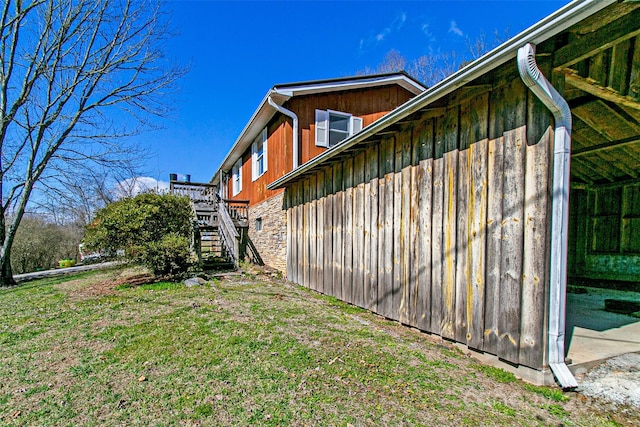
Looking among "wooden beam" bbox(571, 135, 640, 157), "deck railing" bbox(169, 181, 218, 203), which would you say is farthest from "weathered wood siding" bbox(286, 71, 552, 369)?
"deck railing" bbox(169, 181, 218, 203)

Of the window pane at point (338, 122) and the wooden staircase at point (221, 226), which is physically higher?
the window pane at point (338, 122)

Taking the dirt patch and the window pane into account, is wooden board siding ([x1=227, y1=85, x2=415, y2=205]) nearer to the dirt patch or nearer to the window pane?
the window pane

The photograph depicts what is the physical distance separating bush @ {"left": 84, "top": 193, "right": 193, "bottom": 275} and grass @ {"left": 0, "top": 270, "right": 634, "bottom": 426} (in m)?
2.60

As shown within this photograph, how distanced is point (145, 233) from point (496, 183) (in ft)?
25.9

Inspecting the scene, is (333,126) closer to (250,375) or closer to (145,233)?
(145,233)

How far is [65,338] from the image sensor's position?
386 cm

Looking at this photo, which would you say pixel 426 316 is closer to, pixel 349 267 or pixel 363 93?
pixel 349 267

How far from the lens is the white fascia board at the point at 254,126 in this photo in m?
8.42

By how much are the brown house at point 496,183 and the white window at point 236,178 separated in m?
9.42

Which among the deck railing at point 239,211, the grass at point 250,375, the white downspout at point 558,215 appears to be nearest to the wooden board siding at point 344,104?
the deck railing at point 239,211

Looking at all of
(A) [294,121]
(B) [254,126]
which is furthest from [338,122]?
(B) [254,126]

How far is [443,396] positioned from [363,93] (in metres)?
9.42

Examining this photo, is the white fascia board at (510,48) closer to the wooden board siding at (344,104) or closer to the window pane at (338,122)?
the wooden board siding at (344,104)

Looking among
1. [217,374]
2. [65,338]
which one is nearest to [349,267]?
[217,374]
